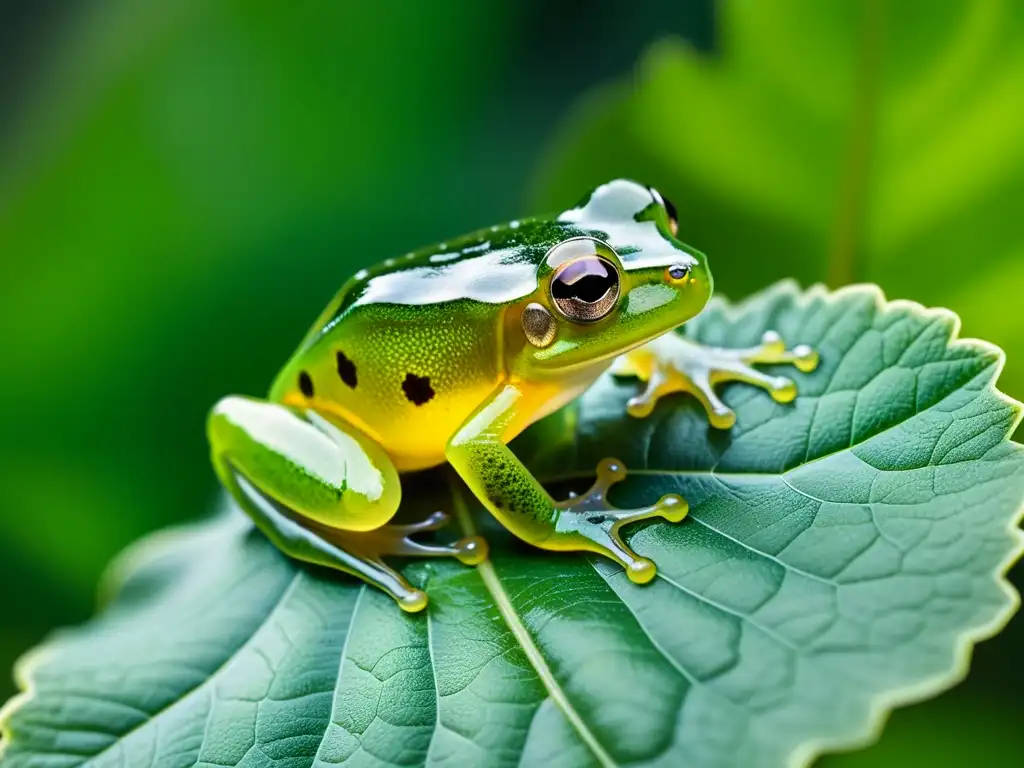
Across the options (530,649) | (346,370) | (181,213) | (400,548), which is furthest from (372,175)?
(530,649)

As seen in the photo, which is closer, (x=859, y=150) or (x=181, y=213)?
(x=859, y=150)

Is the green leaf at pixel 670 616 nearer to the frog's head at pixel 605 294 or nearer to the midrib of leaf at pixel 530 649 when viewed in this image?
the midrib of leaf at pixel 530 649

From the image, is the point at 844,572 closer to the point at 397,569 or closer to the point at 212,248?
the point at 397,569

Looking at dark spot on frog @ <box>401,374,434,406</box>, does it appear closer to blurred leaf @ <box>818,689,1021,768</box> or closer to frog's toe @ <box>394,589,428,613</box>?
frog's toe @ <box>394,589,428,613</box>

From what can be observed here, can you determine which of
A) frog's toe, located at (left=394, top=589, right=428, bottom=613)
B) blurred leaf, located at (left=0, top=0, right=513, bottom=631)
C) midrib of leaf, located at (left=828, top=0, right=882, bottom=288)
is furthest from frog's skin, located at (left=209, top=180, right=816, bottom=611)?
blurred leaf, located at (left=0, top=0, right=513, bottom=631)

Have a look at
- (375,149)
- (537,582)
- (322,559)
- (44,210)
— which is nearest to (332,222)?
(375,149)

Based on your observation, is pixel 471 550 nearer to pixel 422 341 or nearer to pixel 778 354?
pixel 422 341

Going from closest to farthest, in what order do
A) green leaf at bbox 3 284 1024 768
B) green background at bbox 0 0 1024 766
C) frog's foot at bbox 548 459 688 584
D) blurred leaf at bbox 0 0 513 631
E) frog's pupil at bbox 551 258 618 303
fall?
green leaf at bbox 3 284 1024 768 → frog's foot at bbox 548 459 688 584 → frog's pupil at bbox 551 258 618 303 → green background at bbox 0 0 1024 766 → blurred leaf at bbox 0 0 513 631
